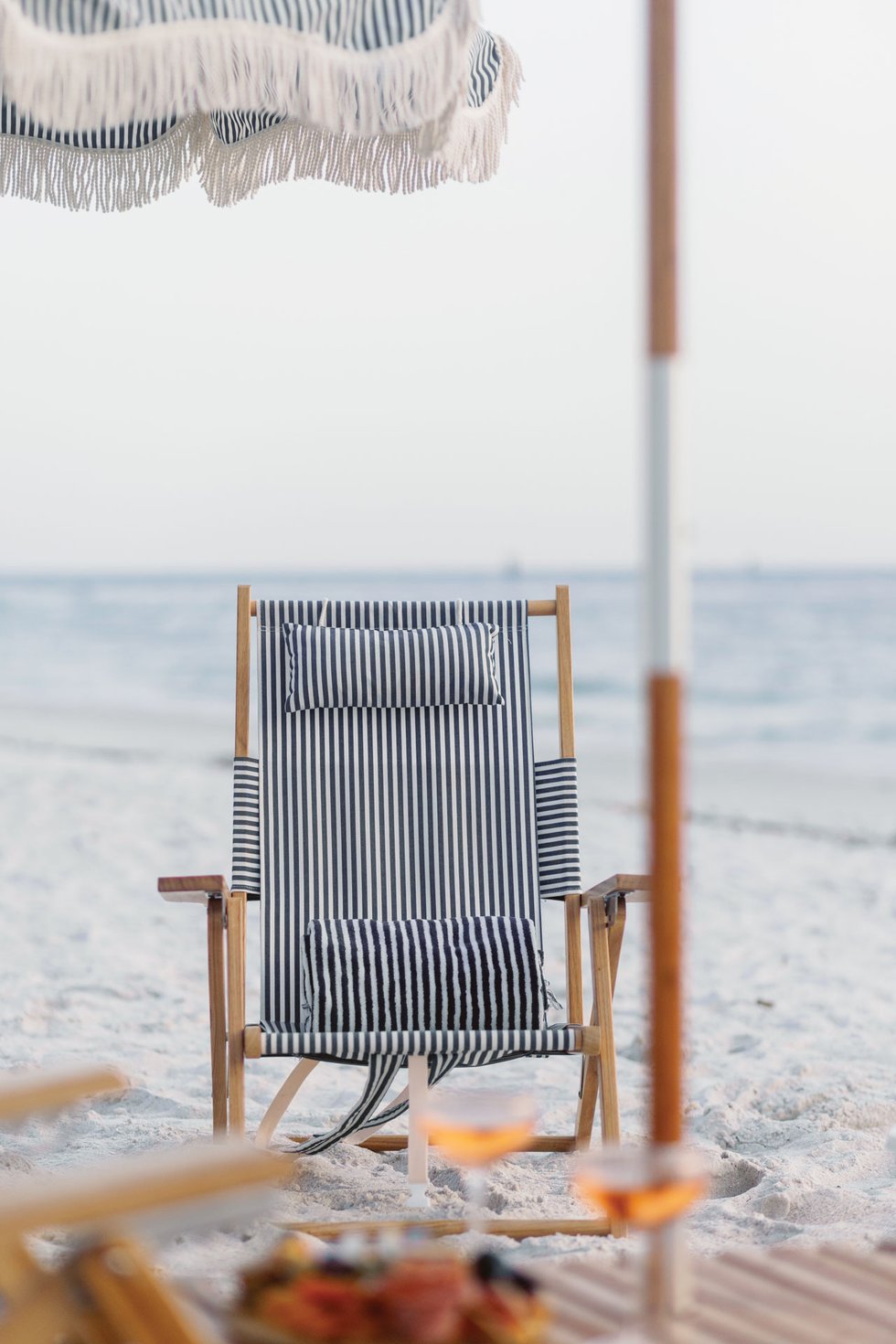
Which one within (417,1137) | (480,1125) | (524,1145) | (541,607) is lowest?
(524,1145)

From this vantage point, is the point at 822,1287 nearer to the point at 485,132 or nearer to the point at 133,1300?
the point at 133,1300

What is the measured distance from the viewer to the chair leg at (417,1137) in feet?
7.98

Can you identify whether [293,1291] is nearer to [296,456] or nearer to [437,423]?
[437,423]

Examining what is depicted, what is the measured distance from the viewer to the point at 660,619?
138cm

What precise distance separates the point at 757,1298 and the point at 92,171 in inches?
81.0

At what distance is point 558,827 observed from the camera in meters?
2.82

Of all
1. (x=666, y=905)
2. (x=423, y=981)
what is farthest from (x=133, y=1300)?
(x=423, y=981)

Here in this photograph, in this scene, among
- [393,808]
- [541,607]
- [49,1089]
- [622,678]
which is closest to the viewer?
[49,1089]

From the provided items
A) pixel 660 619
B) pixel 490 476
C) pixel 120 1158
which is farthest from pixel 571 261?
pixel 660 619

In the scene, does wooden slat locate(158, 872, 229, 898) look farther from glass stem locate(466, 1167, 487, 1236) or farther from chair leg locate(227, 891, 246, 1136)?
glass stem locate(466, 1167, 487, 1236)

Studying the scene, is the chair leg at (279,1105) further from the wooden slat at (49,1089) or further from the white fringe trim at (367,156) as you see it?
the white fringe trim at (367,156)

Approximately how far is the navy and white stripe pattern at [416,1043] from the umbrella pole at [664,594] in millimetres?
986

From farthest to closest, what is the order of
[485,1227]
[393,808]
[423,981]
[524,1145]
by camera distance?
[393,808], [524,1145], [423,981], [485,1227]

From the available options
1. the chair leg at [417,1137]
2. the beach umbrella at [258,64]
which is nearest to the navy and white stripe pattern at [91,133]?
the beach umbrella at [258,64]
